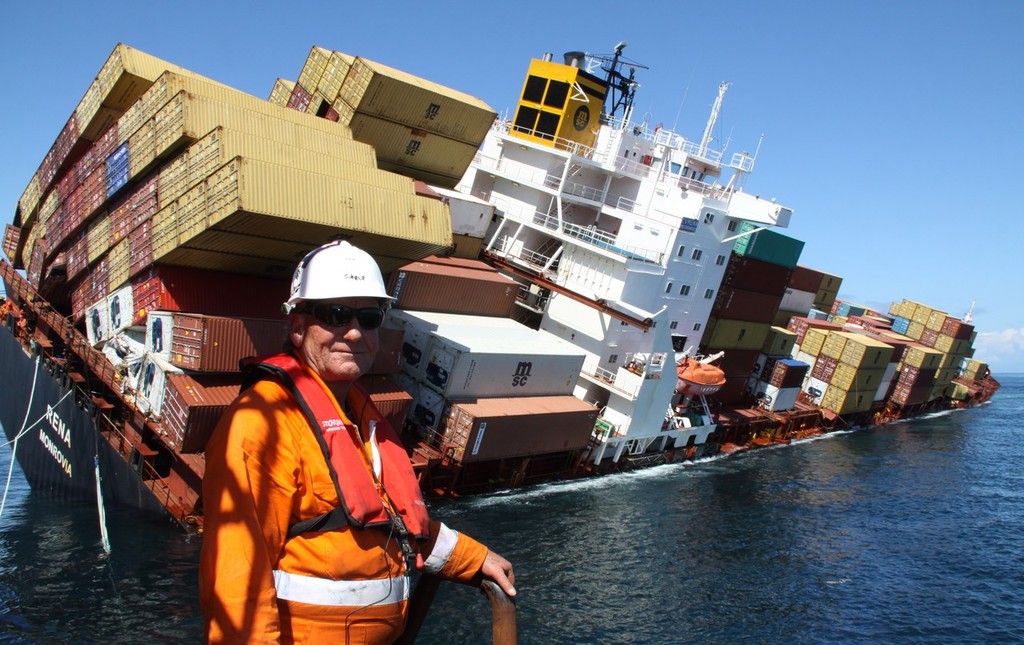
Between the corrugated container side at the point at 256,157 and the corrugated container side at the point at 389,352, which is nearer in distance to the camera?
the corrugated container side at the point at 256,157

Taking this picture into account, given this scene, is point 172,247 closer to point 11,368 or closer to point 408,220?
point 408,220

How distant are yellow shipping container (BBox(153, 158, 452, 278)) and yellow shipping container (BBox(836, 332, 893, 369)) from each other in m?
35.6

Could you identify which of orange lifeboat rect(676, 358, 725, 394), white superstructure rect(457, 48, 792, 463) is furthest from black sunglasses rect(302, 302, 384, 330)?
orange lifeboat rect(676, 358, 725, 394)

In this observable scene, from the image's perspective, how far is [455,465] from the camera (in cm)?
2130

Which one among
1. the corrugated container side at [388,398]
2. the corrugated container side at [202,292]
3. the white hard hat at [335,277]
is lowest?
the corrugated container side at [388,398]

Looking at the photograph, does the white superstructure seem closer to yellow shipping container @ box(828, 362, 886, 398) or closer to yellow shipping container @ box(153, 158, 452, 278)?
yellow shipping container @ box(153, 158, 452, 278)

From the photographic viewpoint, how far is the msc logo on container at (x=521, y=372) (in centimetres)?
2362

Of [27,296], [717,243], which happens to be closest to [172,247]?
[27,296]

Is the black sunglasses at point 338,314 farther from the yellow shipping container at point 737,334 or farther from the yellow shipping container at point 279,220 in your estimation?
the yellow shipping container at point 737,334

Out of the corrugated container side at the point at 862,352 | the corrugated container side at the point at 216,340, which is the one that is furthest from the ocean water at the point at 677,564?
the corrugated container side at the point at 862,352

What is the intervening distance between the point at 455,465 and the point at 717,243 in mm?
18083

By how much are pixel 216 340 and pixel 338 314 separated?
1377cm

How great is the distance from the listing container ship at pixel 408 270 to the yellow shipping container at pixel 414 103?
0.09 meters

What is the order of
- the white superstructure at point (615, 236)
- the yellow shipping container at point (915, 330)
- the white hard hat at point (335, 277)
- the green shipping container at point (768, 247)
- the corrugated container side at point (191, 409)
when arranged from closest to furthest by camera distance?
the white hard hat at point (335, 277) → the corrugated container side at point (191, 409) → the white superstructure at point (615, 236) → the green shipping container at point (768, 247) → the yellow shipping container at point (915, 330)
